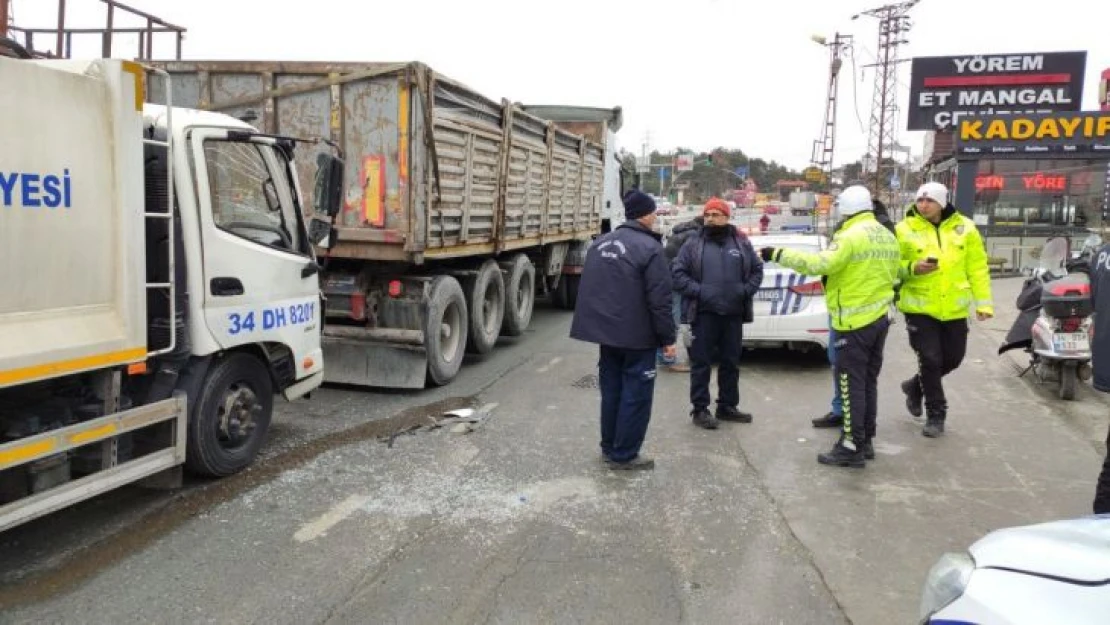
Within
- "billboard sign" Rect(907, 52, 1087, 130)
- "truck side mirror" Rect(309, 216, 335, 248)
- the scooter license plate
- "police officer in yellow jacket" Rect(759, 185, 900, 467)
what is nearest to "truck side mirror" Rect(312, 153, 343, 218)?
"truck side mirror" Rect(309, 216, 335, 248)

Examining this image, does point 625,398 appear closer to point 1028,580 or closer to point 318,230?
point 318,230

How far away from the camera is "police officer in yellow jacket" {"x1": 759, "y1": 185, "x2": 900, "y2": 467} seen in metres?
5.17

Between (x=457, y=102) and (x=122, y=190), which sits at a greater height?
(x=457, y=102)

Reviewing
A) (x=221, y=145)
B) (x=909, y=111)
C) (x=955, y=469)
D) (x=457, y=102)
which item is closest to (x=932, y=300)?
(x=955, y=469)

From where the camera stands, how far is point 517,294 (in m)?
9.71

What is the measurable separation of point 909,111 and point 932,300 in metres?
20.7

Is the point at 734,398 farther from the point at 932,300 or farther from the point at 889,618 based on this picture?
the point at 889,618

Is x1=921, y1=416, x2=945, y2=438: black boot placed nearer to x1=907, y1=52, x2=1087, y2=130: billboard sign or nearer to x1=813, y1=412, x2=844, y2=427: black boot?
x1=813, y1=412, x2=844, y2=427: black boot

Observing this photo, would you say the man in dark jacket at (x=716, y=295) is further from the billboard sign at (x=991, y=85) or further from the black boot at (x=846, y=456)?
the billboard sign at (x=991, y=85)

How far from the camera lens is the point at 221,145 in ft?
15.3

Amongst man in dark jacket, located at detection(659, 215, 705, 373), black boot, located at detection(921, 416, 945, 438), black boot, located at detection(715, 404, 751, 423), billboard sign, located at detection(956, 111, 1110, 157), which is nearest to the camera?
black boot, located at detection(921, 416, 945, 438)

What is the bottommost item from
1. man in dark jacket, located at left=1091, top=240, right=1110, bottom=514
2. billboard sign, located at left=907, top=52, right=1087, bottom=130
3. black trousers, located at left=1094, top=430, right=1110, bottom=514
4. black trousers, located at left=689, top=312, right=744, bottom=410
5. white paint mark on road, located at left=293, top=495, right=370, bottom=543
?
white paint mark on road, located at left=293, top=495, right=370, bottom=543

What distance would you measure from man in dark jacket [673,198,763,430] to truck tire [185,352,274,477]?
3058 millimetres

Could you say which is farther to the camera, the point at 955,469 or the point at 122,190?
the point at 955,469
